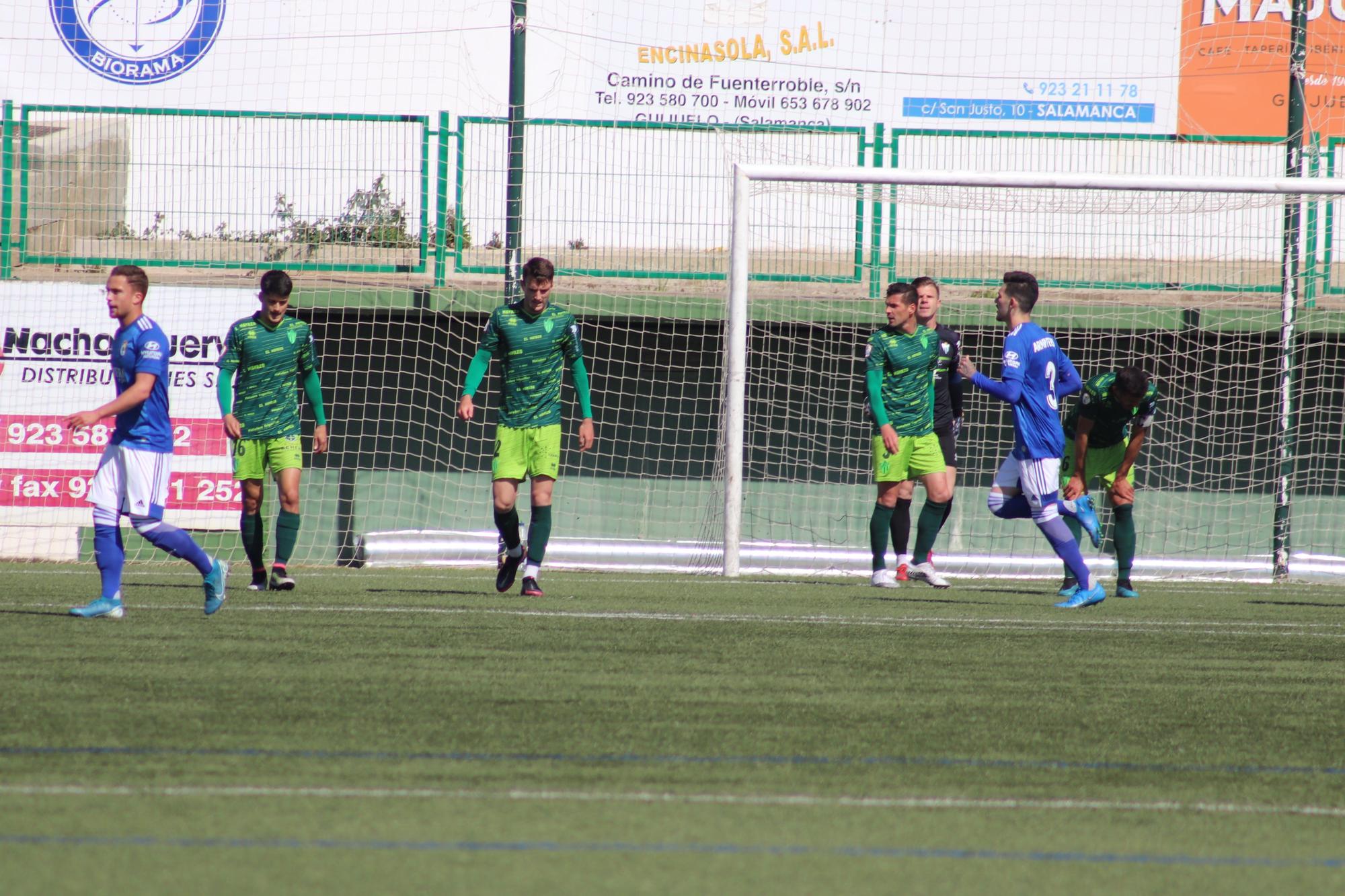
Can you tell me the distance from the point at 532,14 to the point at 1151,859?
12964 mm

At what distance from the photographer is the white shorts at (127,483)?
22.8ft

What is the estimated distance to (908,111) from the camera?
1480 cm

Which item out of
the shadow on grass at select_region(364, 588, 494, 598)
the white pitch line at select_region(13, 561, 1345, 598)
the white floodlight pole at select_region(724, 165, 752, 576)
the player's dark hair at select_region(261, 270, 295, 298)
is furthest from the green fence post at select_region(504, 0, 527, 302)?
the shadow on grass at select_region(364, 588, 494, 598)

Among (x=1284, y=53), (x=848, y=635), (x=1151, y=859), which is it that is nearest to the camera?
(x=1151, y=859)

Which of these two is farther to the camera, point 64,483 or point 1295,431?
point 1295,431

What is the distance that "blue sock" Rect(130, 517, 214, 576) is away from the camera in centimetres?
700

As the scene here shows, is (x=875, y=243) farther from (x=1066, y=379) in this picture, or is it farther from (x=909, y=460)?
(x=1066, y=379)

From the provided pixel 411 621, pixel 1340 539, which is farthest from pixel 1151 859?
pixel 1340 539

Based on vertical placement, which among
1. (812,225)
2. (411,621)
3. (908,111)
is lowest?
(411,621)

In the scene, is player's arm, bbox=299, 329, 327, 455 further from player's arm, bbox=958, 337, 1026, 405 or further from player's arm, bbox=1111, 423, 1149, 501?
player's arm, bbox=1111, 423, 1149, 501

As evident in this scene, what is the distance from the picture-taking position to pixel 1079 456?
9.38 m

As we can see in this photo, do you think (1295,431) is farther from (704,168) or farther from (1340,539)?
(704,168)

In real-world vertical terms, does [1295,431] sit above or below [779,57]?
below

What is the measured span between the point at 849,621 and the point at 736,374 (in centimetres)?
325
